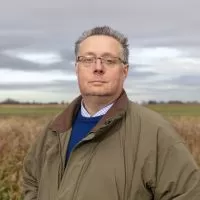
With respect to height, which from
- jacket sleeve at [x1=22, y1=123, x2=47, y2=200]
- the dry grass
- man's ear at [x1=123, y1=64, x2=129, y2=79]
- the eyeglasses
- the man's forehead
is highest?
the man's forehead

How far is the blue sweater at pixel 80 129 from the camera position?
11.1 feet

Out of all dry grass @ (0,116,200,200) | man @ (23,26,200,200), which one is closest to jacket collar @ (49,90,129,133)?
man @ (23,26,200,200)

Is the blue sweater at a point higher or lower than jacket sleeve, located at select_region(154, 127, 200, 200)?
higher

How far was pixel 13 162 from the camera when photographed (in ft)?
29.7

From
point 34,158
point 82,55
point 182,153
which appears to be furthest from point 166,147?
point 34,158

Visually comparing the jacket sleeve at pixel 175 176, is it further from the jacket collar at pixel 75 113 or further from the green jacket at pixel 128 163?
the jacket collar at pixel 75 113

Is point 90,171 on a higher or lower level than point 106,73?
lower

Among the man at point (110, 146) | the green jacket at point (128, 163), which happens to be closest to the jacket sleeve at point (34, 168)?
the man at point (110, 146)

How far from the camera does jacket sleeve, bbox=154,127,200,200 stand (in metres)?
3.17

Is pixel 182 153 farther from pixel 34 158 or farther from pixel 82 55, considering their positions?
pixel 34 158

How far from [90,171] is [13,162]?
5985 mm

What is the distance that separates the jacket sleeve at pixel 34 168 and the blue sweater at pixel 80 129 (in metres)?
0.31

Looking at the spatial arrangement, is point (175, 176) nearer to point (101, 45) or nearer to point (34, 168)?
point (101, 45)

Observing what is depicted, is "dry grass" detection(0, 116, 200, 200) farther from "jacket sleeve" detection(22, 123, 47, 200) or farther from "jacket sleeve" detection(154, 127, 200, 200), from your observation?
"jacket sleeve" detection(154, 127, 200, 200)
